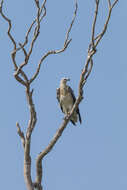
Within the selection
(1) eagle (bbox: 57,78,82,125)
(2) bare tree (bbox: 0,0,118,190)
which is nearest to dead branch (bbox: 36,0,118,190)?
(2) bare tree (bbox: 0,0,118,190)

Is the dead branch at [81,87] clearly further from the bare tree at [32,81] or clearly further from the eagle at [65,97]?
the eagle at [65,97]

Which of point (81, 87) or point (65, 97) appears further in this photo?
point (65, 97)

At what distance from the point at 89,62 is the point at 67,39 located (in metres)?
0.63

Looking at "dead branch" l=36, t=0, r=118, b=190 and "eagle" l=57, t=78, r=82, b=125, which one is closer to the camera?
"dead branch" l=36, t=0, r=118, b=190

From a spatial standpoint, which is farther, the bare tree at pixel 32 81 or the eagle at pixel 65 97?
the eagle at pixel 65 97

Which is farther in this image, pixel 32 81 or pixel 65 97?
pixel 65 97

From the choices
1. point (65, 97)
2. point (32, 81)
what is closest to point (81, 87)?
point (32, 81)

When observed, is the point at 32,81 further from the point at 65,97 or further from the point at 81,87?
the point at 65,97

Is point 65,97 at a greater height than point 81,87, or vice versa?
point 81,87

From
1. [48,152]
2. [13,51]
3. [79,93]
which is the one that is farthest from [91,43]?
[48,152]

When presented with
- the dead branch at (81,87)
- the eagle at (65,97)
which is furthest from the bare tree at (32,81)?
the eagle at (65,97)

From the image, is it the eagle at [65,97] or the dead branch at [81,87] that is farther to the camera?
the eagle at [65,97]

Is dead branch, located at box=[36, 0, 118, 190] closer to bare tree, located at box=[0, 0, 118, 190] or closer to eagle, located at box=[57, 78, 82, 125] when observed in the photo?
bare tree, located at box=[0, 0, 118, 190]

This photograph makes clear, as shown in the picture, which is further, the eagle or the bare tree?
the eagle
